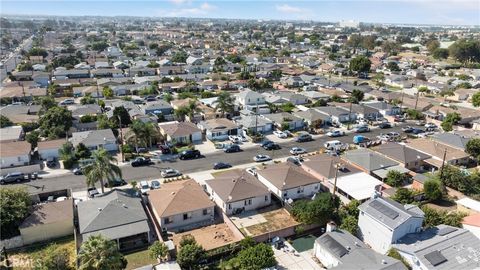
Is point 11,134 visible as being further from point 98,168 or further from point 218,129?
point 218,129

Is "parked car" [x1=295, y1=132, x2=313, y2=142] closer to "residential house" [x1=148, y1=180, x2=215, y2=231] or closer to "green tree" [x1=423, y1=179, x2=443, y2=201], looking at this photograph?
"green tree" [x1=423, y1=179, x2=443, y2=201]

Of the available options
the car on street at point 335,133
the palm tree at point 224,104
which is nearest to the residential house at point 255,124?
the palm tree at point 224,104

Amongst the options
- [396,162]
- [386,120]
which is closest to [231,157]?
[396,162]

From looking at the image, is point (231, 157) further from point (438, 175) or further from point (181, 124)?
point (438, 175)

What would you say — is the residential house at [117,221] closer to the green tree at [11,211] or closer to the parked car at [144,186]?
the green tree at [11,211]

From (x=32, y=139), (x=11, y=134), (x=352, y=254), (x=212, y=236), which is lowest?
(x=212, y=236)

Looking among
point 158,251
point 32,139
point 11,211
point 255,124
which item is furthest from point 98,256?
point 255,124
